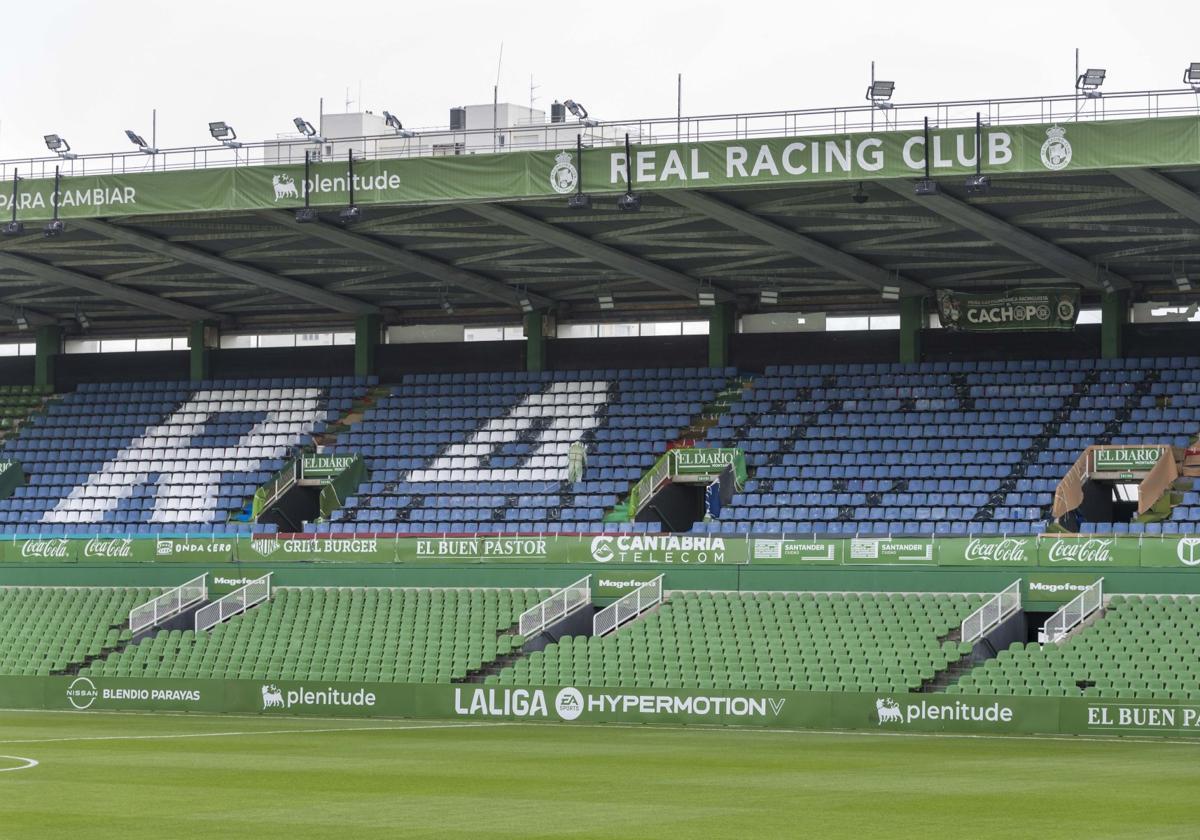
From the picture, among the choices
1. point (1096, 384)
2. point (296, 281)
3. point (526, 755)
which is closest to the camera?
point (526, 755)

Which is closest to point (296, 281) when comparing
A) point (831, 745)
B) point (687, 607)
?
point (687, 607)

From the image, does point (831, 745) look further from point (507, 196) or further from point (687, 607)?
point (507, 196)

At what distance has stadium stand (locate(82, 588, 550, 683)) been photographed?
3931 cm

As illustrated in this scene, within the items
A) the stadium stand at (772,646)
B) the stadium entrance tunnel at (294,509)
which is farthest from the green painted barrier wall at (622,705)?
the stadium entrance tunnel at (294,509)

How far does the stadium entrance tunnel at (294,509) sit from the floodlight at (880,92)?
18.4m

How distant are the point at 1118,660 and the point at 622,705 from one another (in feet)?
29.7

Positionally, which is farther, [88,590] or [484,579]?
[88,590]

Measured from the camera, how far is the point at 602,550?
40.7m

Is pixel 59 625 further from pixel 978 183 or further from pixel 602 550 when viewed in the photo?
pixel 978 183

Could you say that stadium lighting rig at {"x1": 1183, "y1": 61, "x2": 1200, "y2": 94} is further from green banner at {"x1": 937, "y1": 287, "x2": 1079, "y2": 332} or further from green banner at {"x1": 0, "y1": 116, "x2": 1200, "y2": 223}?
green banner at {"x1": 937, "y1": 287, "x2": 1079, "y2": 332}

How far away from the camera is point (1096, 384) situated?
146 ft

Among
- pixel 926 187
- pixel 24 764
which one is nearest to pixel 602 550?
pixel 926 187

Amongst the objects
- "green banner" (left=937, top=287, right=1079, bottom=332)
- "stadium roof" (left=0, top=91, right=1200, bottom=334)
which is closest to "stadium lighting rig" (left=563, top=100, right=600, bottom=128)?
"stadium roof" (left=0, top=91, right=1200, bottom=334)

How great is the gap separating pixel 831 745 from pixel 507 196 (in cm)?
1386
